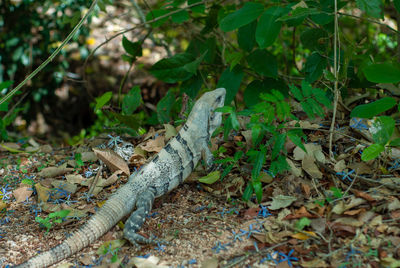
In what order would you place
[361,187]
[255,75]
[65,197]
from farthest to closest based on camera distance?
[255,75] < [65,197] < [361,187]

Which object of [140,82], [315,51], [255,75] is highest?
[315,51]

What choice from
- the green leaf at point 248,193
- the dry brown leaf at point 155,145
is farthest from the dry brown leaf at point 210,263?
the dry brown leaf at point 155,145

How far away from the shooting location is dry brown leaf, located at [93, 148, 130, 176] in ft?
12.3

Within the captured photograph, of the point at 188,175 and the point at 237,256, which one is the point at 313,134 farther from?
the point at 237,256

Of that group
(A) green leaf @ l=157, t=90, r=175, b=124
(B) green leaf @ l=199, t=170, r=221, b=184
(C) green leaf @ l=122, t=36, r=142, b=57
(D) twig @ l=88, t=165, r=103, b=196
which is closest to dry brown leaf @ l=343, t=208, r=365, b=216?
(B) green leaf @ l=199, t=170, r=221, b=184

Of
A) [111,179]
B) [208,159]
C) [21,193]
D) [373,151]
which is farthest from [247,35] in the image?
[21,193]

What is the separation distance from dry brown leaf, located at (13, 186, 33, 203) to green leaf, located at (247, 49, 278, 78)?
2.58m

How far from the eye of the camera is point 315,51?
404 cm

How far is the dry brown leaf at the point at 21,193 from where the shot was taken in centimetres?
370

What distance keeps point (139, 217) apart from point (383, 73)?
87.4 inches

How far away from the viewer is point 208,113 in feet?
12.6

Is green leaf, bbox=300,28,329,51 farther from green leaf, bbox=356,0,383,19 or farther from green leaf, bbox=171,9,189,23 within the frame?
green leaf, bbox=171,9,189,23

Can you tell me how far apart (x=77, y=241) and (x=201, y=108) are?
1.69m

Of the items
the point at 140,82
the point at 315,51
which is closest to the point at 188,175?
the point at 315,51
